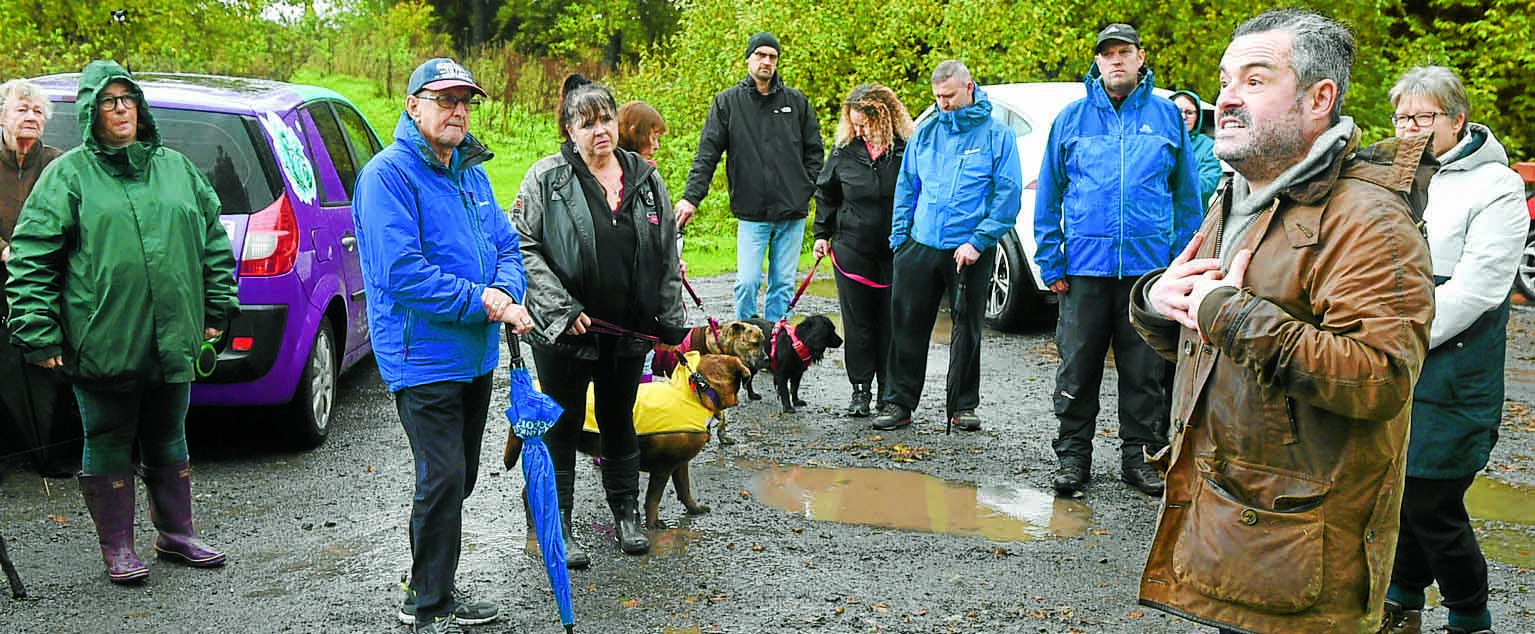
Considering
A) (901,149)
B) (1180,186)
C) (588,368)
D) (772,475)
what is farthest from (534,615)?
(901,149)

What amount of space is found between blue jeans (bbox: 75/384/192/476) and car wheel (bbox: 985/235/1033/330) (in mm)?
6677

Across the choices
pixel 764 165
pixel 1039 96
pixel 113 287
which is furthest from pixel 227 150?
pixel 1039 96

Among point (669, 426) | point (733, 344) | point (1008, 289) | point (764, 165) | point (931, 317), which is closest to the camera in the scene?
point (669, 426)

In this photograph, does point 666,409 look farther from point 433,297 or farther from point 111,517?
point 111,517

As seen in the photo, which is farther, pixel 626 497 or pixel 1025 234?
pixel 1025 234

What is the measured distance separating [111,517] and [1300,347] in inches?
173

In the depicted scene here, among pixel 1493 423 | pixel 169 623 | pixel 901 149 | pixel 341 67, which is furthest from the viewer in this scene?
pixel 341 67

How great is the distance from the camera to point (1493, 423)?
4.38 meters

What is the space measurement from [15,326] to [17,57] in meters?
13.8

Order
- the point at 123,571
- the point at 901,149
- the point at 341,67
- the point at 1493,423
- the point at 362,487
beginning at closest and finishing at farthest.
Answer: the point at 1493,423 → the point at 123,571 → the point at 362,487 → the point at 901,149 → the point at 341,67

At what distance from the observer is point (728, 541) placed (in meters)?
5.73

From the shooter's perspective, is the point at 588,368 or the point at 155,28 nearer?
the point at 588,368

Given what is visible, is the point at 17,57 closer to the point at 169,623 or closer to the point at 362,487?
the point at 362,487

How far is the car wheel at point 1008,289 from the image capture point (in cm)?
1070
